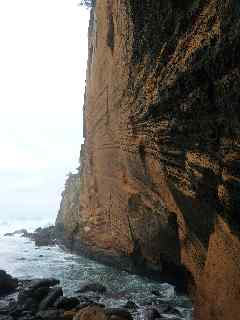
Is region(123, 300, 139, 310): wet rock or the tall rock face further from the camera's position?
region(123, 300, 139, 310): wet rock

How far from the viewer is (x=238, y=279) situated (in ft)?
25.3

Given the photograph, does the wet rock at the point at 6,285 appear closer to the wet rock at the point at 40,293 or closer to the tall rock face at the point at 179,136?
the wet rock at the point at 40,293

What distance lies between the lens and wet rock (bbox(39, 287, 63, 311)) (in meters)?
13.5

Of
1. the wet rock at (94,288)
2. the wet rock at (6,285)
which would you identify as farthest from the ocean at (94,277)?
the wet rock at (6,285)

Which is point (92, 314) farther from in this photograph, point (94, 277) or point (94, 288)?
point (94, 277)

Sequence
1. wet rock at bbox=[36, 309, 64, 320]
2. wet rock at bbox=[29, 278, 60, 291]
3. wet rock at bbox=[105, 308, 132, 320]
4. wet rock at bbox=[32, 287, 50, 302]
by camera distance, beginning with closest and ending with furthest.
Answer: wet rock at bbox=[105, 308, 132, 320], wet rock at bbox=[36, 309, 64, 320], wet rock at bbox=[32, 287, 50, 302], wet rock at bbox=[29, 278, 60, 291]

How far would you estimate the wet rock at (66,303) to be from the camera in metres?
13.3

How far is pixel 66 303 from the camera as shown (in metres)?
13.5

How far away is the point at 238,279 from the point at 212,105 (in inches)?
152

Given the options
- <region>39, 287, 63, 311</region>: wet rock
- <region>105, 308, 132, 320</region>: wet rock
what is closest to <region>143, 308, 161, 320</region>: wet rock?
<region>105, 308, 132, 320</region>: wet rock

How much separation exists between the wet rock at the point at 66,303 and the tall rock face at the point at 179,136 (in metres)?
4.23

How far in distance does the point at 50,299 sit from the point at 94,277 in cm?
571

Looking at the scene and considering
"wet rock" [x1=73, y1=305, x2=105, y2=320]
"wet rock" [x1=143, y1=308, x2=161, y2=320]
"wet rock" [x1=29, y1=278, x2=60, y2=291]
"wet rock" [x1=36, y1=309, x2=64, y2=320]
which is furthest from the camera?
"wet rock" [x1=29, y1=278, x2=60, y2=291]

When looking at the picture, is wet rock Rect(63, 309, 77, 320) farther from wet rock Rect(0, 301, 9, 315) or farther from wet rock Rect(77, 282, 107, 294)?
wet rock Rect(77, 282, 107, 294)
